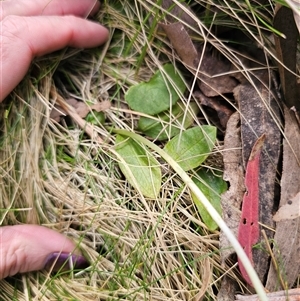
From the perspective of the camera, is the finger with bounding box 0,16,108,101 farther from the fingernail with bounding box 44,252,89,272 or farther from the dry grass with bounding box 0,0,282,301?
the fingernail with bounding box 44,252,89,272

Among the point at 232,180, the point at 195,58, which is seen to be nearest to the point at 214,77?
the point at 195,58

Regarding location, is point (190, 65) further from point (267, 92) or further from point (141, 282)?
point (141, 282)

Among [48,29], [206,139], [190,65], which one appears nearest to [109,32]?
[48,29]

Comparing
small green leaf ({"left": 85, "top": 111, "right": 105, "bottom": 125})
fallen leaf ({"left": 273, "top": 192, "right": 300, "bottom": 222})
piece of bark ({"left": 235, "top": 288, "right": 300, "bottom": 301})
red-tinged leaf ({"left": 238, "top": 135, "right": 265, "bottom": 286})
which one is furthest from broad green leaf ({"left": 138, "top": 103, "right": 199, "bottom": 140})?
piece of bark ({"left": 235, "top": 288, "right": 300, "bottom": 301})

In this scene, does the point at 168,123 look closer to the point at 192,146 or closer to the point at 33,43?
the point at 192,146

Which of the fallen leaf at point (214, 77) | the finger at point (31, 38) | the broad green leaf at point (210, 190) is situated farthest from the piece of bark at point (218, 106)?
the finger at point (31, 38)

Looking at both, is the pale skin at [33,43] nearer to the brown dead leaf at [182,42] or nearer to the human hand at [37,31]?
the human hand at [37,31]
